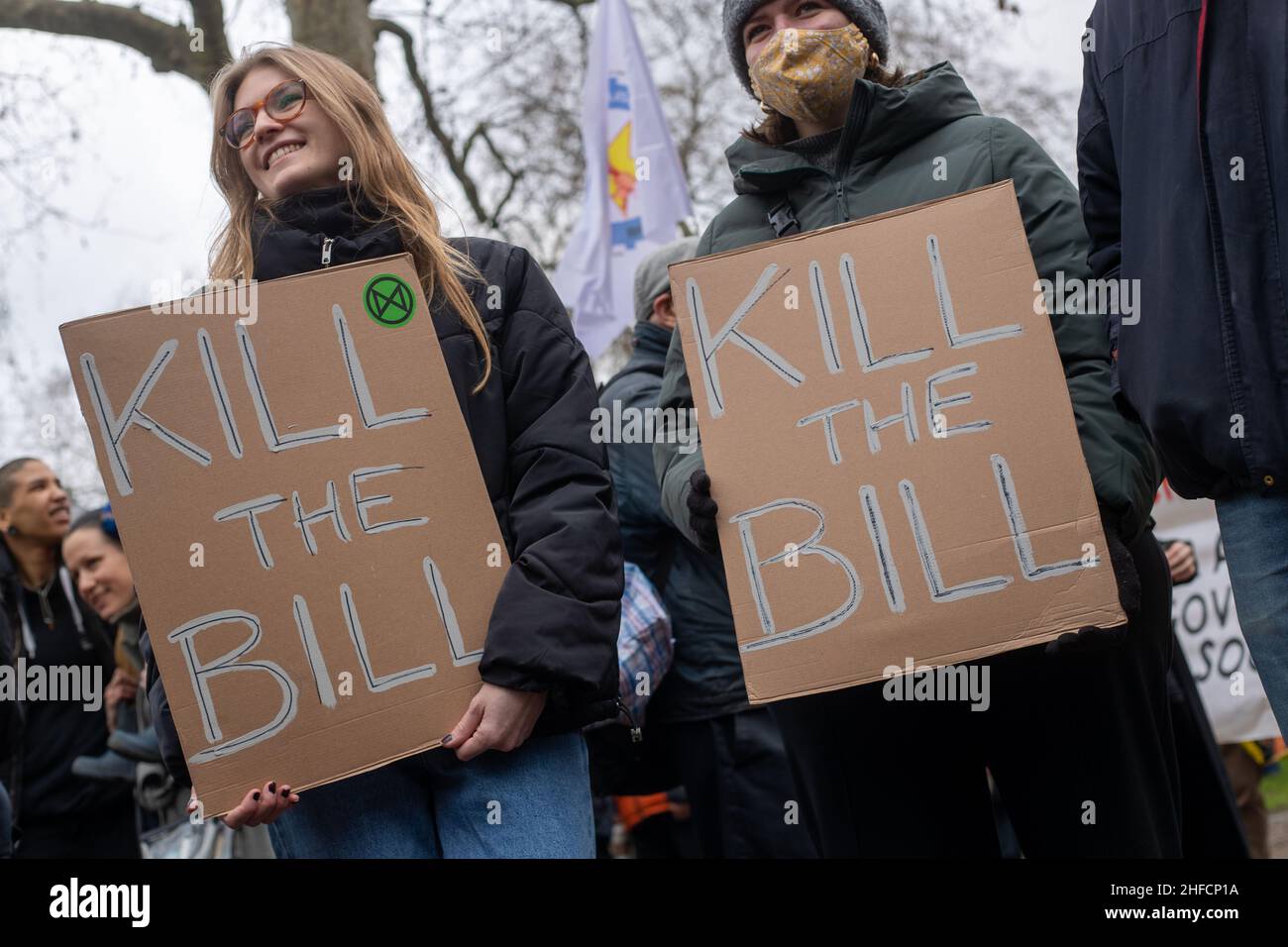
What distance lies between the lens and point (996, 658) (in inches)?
94.9

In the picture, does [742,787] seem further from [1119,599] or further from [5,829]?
[5,829]

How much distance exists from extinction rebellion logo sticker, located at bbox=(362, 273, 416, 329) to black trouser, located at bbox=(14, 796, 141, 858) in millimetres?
2955

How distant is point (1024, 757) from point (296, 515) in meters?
1.30

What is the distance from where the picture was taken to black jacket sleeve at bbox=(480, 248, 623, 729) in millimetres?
2094

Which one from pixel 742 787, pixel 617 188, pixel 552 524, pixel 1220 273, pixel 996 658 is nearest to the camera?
pixel 1220 273

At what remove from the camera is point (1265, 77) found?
6.40ft

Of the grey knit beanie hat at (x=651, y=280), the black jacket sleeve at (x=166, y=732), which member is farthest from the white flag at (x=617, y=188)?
the black jacket sleeve at (x=166, y=732)

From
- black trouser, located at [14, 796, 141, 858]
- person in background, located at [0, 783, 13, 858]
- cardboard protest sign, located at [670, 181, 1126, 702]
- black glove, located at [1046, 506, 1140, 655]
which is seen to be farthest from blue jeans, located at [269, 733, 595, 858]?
black trouser, located at [14, 796, 141, 858]

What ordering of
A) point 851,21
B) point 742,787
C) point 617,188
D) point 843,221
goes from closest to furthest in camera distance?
1. point 843,221
2. point 851,21
3. point 742,787
4. point 617,188

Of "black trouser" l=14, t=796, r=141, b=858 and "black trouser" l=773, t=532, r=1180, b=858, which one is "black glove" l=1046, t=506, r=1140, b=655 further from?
"black trouser" l=14, t=796, r=141, b=858

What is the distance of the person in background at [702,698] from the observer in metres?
3.55

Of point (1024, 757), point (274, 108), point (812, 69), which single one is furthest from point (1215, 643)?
point (274, 108)

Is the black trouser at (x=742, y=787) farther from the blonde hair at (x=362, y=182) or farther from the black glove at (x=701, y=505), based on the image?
the blonde hair at (x=362, y=182)
